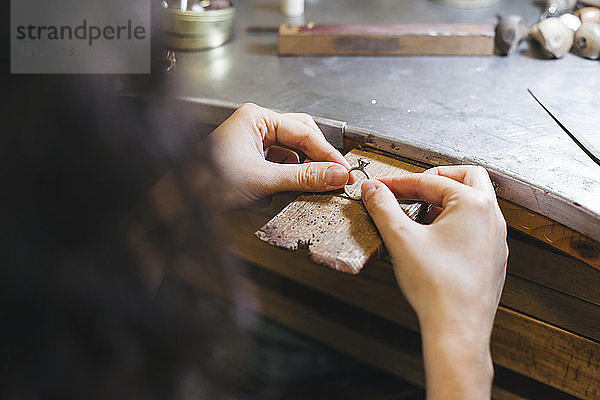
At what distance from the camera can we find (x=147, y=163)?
0.53 m

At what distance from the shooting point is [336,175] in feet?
3.10

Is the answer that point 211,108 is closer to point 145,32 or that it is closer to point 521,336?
point 145,32

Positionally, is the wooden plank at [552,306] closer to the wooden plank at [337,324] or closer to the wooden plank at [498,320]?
the wooden plank at [498,320]

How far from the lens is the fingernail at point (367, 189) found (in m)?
0.93

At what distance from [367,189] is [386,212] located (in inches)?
2.7

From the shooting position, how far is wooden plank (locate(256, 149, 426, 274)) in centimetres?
84

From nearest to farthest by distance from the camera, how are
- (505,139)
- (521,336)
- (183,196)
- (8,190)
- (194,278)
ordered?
(8,190) < (183,196) < (505,139) < (521,336) < (194,278)

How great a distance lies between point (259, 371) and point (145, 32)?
2.67ft

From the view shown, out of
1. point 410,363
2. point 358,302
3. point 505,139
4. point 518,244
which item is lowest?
point 410,363

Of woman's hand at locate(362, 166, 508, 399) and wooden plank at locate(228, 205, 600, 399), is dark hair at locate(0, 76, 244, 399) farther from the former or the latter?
wooden plank at locate(228, 205, 600, 399)

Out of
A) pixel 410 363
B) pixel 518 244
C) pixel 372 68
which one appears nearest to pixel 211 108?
pixel 372 68

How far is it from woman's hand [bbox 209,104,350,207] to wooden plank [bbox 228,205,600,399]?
37 centimetres

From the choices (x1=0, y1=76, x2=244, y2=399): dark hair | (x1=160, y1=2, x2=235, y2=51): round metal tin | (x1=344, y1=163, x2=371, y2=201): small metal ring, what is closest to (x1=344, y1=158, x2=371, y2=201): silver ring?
(x1=344, y1=163, x2=371, y2=201): small metal ring

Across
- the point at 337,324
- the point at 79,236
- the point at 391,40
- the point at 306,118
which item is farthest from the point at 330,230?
the point at 391,40
